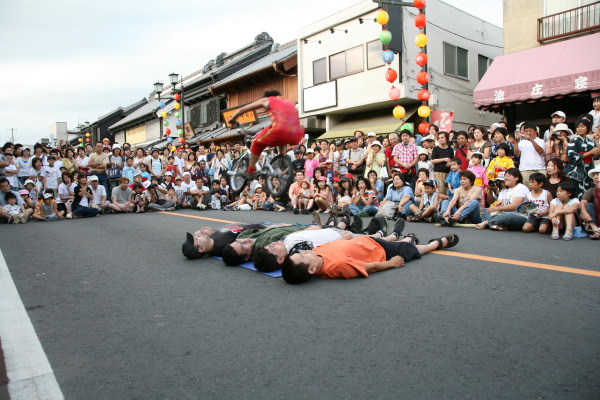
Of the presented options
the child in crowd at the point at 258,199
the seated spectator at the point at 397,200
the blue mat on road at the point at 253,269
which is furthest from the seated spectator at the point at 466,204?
the child in crowd at the point at 258,199

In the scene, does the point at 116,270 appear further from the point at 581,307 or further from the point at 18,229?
the point at 18,229

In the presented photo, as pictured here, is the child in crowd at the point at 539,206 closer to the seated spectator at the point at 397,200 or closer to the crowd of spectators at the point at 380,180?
the crowd of spectators at the point at 380,180

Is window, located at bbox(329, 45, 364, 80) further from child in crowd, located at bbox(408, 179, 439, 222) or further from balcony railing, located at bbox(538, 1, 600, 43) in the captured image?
child in crowd, located at bbox(408, 179, 439, 222)

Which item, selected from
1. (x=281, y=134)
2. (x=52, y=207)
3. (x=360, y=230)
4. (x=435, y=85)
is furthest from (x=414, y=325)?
(x=435, y=85)

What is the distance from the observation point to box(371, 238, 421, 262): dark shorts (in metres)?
5.03

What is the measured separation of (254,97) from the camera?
88.4 ft

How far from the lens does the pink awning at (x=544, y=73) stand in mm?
12195

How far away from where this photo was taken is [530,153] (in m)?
8.62

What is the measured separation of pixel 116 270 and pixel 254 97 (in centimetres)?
2296

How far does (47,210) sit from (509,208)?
11552 millimetres

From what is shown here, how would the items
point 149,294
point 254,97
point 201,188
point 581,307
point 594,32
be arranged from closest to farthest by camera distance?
point 581,307, point 149,294, point 594,32, point 201,188, point 254,97

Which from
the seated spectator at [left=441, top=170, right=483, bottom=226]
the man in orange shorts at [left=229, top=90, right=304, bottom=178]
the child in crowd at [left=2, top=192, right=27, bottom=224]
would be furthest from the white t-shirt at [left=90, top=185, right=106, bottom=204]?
the seated spectator at [left=441, top=170, right=483, bottom=226]

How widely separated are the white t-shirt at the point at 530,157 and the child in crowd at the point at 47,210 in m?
11.4

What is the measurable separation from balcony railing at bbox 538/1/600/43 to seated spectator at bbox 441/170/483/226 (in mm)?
8240
